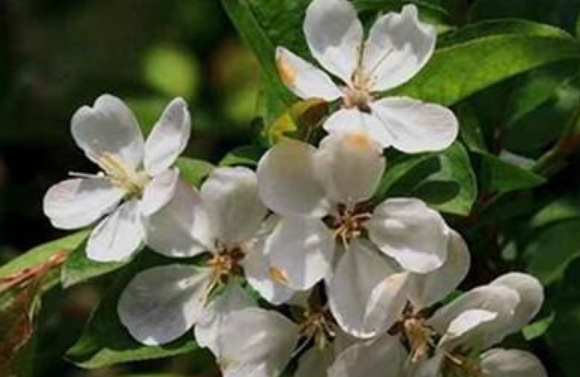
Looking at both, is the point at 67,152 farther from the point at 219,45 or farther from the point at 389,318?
the point at 389,318

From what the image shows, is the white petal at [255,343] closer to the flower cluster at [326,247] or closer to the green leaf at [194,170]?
the flower cluster at [326,247]

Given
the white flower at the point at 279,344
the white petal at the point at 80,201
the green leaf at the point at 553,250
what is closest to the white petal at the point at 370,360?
the white flower at the point at 279,344

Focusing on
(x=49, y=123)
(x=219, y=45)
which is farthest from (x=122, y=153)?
(x=219, y=45)

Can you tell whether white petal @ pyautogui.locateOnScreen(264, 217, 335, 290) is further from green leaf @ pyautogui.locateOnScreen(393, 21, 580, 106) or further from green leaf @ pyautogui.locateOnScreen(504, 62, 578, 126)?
green leaf @ pyautogui.locateOnScreen(504, 62, 578, 126)

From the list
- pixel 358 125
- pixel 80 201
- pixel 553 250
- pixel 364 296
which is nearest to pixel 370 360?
pixel 364 296

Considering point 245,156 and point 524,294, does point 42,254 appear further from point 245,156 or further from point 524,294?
point 524,294

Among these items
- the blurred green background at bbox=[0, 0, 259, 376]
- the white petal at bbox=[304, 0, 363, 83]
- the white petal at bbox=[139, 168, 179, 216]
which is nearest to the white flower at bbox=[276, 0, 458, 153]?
the white petal at bbox=[304, 0, 363, 83]
